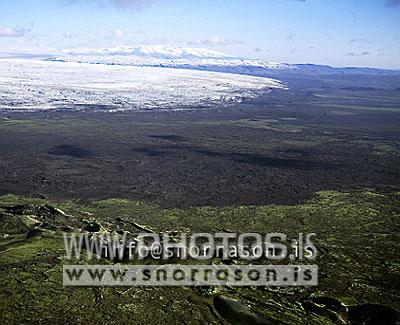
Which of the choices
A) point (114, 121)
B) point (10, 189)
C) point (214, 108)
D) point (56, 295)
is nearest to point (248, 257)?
point (56, 295)

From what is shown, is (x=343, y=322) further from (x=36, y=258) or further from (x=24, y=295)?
(x=36, y=258)

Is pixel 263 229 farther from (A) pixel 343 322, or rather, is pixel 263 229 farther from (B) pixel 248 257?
(A) pixel 343 322

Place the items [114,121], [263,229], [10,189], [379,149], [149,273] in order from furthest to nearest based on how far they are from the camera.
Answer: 1. [114,121]
2. [379,149]
3. [10,189]
4. [263,229]
5. [149,273]

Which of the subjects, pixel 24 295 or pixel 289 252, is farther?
pixel 289 252

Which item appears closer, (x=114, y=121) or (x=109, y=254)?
(x=109, y=254)

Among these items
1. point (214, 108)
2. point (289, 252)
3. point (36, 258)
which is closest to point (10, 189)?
point (36, 258)

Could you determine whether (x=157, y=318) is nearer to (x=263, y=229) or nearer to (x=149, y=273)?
(x=149, y=273)

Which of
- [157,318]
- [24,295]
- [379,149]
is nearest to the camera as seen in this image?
Answer: [157,318]

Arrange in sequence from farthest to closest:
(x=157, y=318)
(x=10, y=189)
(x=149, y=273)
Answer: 1. (x=10, y=189)
2. (x=149, y=273)
3. (x=157, y=318)

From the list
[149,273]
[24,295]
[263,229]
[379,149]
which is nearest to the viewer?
[24,295]
